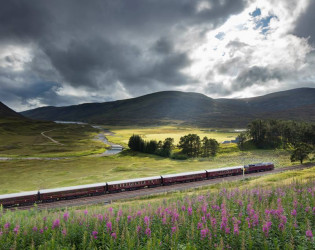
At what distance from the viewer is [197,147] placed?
401 feet

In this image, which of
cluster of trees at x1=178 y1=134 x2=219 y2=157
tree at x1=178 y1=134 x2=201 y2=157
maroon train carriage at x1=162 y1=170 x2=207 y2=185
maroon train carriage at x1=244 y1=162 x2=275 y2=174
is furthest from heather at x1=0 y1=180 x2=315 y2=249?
tree at x1=178 y1=134 x2=201 y2=157

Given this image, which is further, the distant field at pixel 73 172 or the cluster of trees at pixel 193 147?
the cluster of trees at pixel 193 147

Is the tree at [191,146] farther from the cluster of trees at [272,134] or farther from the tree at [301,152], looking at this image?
the tree at [301,152]

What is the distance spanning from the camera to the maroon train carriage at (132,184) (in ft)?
157

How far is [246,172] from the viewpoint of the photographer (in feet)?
214

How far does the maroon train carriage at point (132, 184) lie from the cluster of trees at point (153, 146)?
7183 centimetres

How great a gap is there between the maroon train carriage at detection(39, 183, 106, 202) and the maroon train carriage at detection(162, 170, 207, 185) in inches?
598

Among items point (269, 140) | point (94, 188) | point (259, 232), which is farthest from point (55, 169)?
point (269, 140)

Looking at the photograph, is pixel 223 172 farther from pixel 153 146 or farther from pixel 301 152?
pixel 153 146

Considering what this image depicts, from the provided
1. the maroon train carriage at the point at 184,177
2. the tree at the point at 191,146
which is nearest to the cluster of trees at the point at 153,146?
the tree at the point at 191,146

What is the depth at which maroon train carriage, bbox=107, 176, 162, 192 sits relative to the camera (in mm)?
48000

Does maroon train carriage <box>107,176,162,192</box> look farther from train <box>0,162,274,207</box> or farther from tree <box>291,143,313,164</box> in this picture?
tree <box>291,143,313,164</box>

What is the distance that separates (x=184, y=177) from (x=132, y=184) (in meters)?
13.9

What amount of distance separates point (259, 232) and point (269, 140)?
137618 millimetres
